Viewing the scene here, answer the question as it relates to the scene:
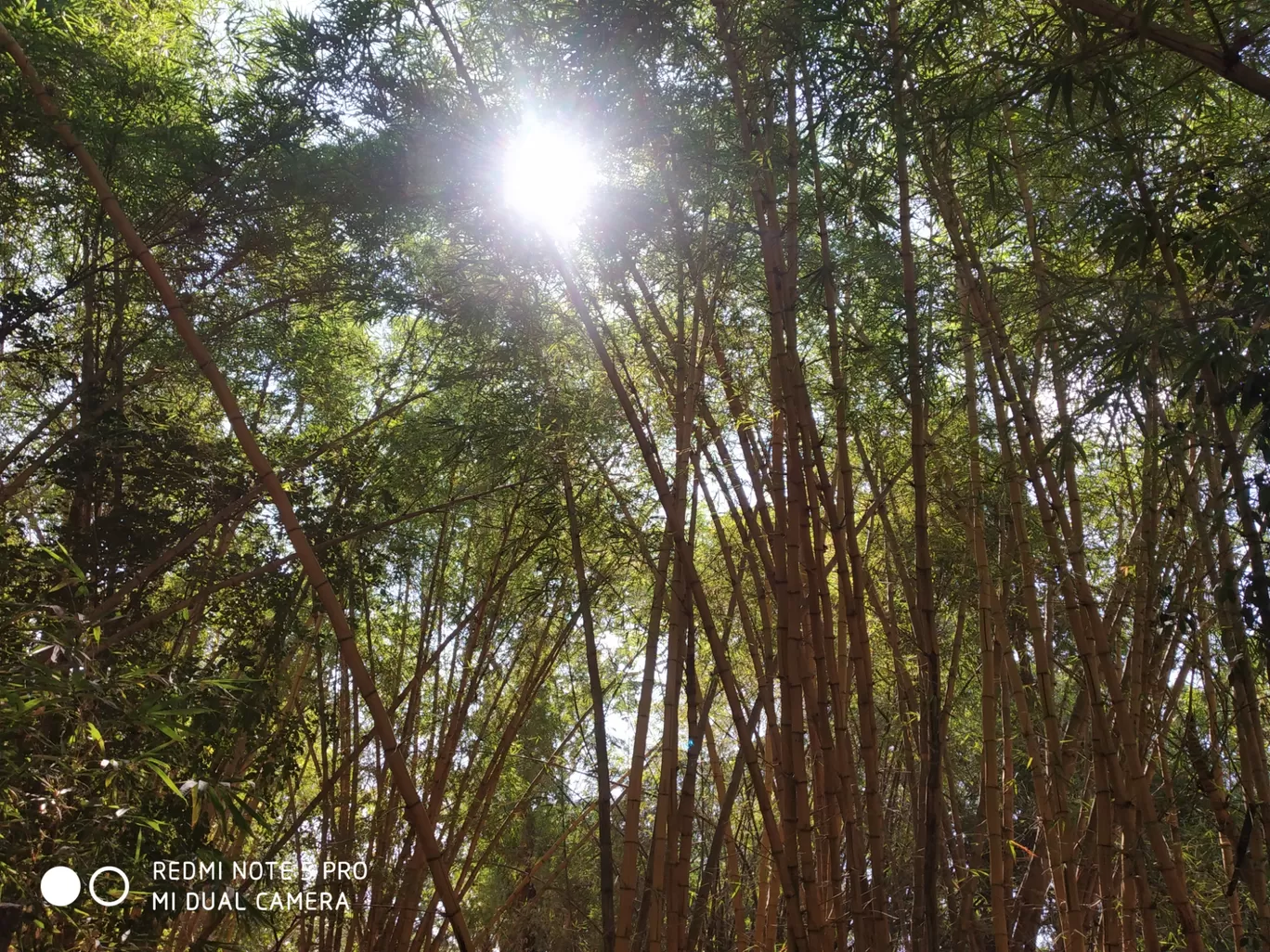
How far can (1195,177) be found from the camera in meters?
2.11

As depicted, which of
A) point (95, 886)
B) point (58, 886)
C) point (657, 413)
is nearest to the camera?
point (58, 886)

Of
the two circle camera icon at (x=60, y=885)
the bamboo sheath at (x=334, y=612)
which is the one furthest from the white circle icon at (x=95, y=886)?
the bamboo sheath at (x=334, y=612)

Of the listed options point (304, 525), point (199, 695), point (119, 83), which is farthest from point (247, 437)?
point (119, 83)

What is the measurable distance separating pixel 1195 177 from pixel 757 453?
5.40 ft

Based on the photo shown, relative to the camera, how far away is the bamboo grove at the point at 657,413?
2168 mm

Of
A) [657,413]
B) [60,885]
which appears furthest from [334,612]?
[657,413]

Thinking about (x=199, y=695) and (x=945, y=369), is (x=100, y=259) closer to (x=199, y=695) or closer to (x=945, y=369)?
Answer: (x=199, y=695)

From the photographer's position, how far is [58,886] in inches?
79.3

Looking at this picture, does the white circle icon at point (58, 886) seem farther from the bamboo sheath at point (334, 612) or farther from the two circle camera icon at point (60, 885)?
the bamboo sheath at point (334, 612)

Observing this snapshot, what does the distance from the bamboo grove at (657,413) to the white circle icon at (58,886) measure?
0.04 m

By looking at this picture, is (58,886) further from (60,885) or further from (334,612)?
(334,612)

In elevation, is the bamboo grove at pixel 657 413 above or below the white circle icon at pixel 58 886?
above

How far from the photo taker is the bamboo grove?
7.11 feet

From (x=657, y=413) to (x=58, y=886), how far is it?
245 centimetres
